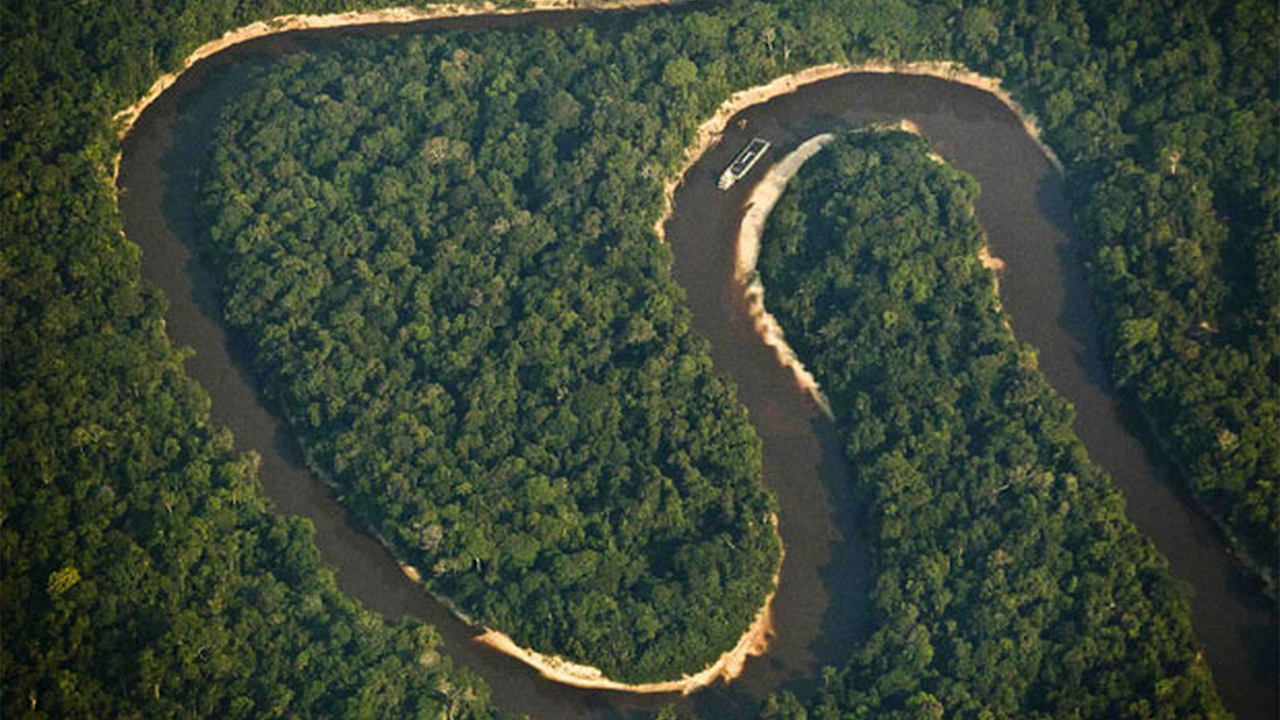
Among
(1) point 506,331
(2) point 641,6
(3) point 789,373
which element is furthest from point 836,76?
(1) point 506,331

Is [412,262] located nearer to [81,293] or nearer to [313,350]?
[313,350]

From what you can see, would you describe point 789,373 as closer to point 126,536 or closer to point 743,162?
point 743,162

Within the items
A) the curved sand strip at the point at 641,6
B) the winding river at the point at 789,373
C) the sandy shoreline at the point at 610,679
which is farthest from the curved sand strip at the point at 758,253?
the sandy shoreline at the point at 610,679

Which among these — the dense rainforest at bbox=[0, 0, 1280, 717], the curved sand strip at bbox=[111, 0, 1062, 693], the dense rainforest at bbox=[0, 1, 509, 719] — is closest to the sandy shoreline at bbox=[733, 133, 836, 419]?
the curved sand strip at bbox=[111, 0, 1062, 693]

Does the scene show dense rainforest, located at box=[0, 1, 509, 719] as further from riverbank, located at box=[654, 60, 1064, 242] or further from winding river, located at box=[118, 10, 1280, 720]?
riverbank, located at box=[654, 60, 1064, 242]

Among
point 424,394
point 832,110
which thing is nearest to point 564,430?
point 424,394

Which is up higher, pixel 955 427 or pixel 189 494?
pixel 189 494
